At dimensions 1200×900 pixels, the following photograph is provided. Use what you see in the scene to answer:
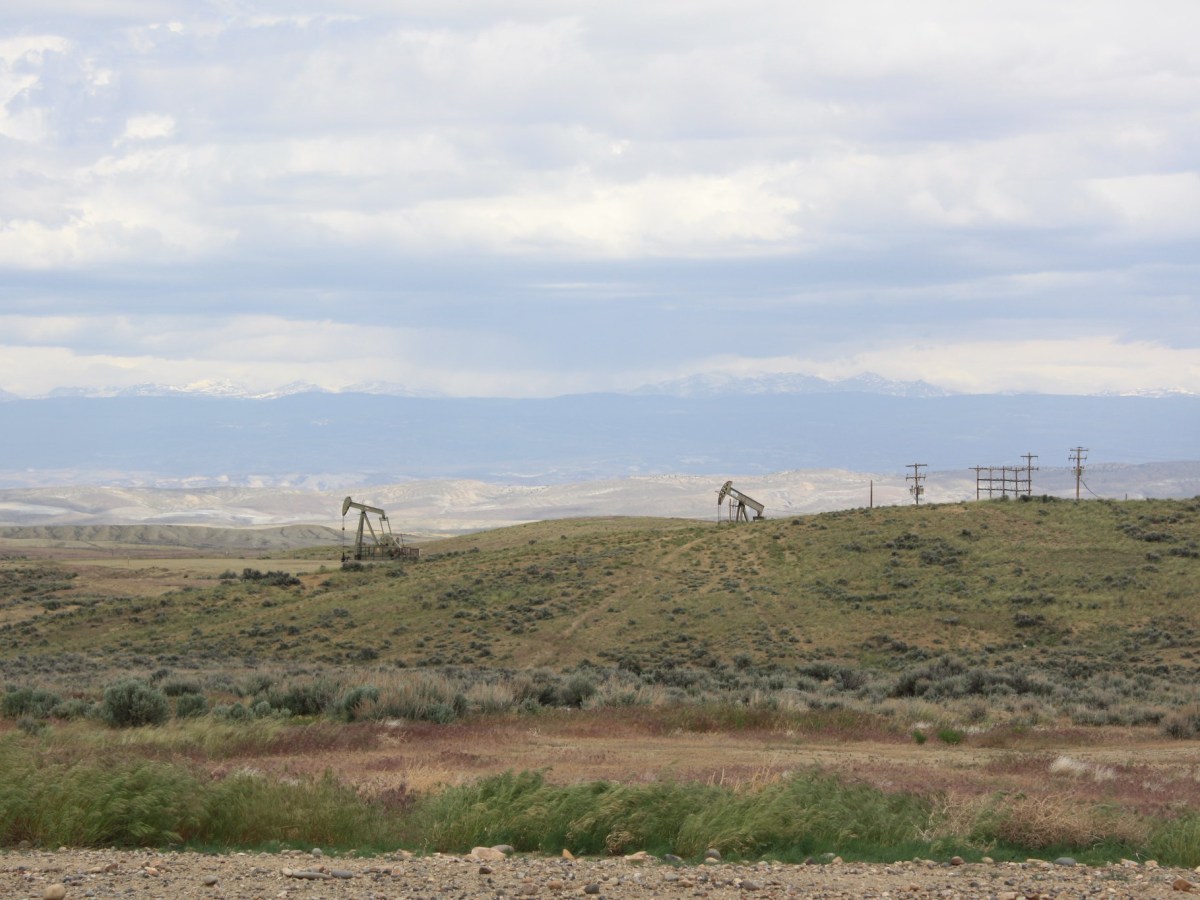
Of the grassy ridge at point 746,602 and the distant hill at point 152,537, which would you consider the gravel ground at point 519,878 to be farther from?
the distant hill at point 152,537

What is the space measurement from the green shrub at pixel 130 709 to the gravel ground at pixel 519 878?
963 cm

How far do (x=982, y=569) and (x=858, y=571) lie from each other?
5.13 metres

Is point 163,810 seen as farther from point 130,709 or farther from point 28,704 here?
point 28,704

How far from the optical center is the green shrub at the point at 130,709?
69.7 feet

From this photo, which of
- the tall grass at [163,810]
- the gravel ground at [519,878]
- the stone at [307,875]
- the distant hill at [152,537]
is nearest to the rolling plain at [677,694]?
the tall grass at [163,810]

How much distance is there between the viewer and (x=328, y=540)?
19812 centimetres

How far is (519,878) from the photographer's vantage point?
1112 centimetres

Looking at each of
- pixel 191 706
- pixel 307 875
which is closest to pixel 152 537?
pixel 191 706

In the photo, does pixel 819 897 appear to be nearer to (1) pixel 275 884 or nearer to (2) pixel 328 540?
(1) pixel 275 884

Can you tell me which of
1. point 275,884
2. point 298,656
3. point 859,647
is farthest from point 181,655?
point 275,884

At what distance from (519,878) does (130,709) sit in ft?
41.3

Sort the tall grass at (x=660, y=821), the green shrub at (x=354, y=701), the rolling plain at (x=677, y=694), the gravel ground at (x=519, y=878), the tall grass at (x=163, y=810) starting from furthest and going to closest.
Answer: the green shrub at (x=354, y=701), the rolling plain at (x=677, y=694), the tall grass at (x=660, y=821), the tall grass at (x=163, y=810), the gravel ground at (x=519, y=878)

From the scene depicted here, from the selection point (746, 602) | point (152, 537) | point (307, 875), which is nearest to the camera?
point (307, 875)

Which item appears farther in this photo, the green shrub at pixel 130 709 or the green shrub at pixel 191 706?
the green shrub at pixel 191 706
